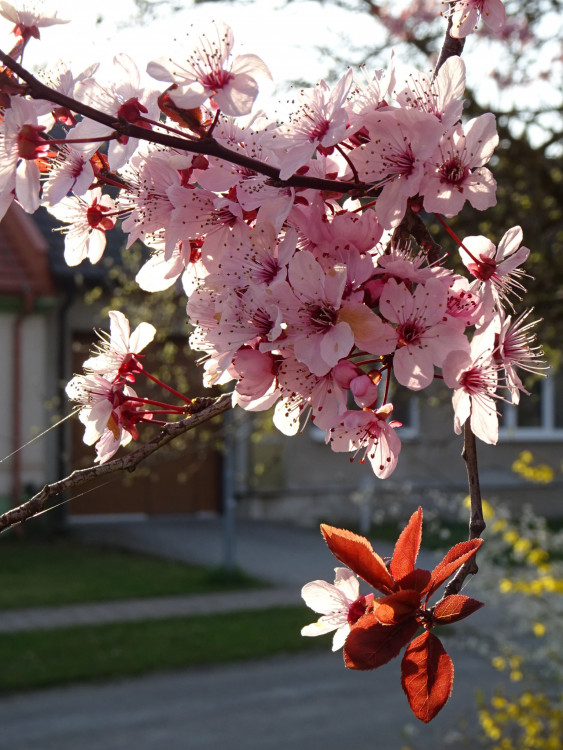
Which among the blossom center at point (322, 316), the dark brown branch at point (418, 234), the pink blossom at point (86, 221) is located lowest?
the blossom center at point (322, 316)

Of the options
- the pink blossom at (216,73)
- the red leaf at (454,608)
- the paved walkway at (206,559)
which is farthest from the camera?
the paved walkway at (206,559)

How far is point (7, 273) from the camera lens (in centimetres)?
1162

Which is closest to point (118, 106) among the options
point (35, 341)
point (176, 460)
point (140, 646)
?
point (140, 646)

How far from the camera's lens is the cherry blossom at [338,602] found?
984 millimetres

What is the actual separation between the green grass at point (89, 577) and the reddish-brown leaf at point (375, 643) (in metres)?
7.97

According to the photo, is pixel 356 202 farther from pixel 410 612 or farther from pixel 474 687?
pixel 474 687

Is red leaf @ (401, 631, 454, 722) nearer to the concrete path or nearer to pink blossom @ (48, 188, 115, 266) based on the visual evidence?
pink blossom @ (48, 188, 115, 266)

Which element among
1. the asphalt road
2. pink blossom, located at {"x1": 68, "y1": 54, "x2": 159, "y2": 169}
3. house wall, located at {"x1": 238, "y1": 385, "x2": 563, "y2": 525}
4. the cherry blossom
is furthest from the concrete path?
house wall, located at {"x1": 238, "y1": 385, "x2": 563, "y2": 525}

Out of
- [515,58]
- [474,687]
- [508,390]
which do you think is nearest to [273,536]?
[474,687]

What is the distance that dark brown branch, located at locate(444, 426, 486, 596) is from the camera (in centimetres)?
80

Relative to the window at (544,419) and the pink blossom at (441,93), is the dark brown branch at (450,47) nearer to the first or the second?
the pink blossom at (441,93)

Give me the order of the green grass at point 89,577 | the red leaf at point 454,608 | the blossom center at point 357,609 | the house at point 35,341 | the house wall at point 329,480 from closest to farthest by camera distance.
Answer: the red leaf at point 454,608
the blossom center at point 357,609
the green grass at point 89,577
the house at point 35,341
the house wall at point 329,480

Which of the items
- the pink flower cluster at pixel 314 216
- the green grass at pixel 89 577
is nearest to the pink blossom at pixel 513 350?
the pink flower cluster at pixel 314 216

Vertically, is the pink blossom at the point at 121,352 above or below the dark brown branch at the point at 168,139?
below
